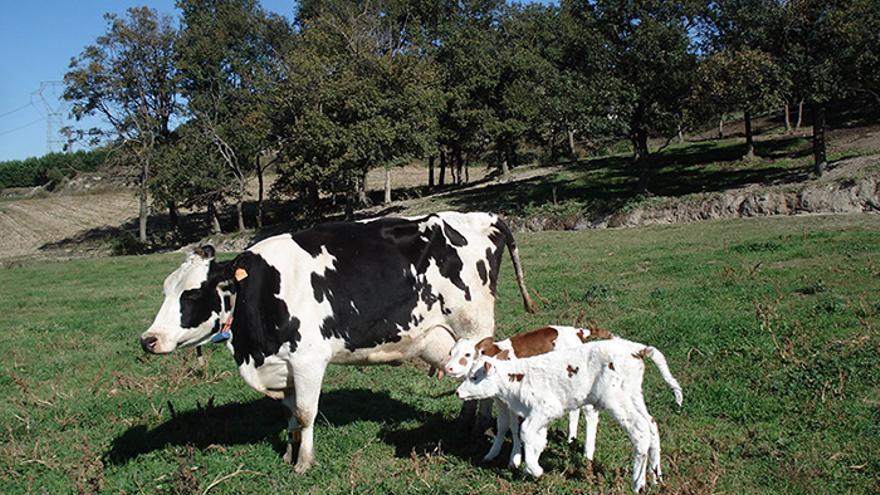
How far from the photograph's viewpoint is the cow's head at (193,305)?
23.1ft

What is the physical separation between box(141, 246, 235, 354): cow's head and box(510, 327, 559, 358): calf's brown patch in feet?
10.4

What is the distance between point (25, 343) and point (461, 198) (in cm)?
3258

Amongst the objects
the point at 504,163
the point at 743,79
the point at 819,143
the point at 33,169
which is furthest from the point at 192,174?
the point at 33,169

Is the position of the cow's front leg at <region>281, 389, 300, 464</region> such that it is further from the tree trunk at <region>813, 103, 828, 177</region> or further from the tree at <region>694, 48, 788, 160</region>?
the tree trunk at <region>813, 103, 828, 177</region>

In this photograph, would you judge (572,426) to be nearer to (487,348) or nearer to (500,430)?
(500,430)

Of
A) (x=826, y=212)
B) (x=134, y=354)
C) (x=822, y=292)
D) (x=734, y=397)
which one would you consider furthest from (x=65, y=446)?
(x=826, y=212)

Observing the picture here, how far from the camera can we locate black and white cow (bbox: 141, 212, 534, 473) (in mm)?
7145

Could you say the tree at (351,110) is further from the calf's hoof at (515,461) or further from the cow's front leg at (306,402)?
the calf's hoof at (515,461)

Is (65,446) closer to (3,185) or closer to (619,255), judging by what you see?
(619,255)

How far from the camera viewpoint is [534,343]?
7.57 meters

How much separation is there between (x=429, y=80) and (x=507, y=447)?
130 ft

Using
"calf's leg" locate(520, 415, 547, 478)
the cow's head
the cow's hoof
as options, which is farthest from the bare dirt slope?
"calf's leg" locate(520, 415, 547, 478)

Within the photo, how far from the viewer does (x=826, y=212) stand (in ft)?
83.3

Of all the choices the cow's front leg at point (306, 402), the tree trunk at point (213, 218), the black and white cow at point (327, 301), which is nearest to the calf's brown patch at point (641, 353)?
the black and white cow at point (327, 301)
